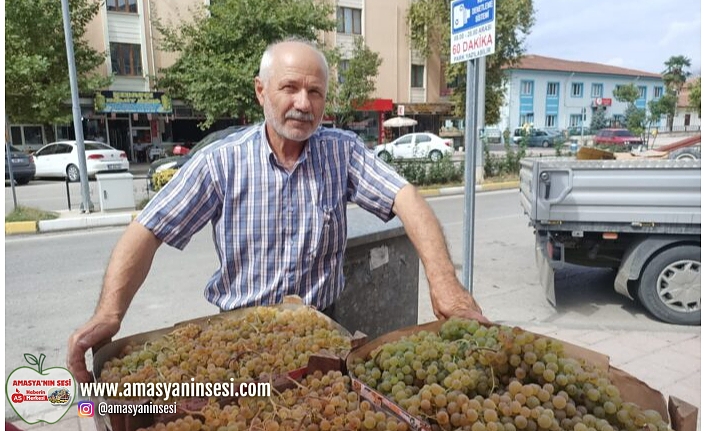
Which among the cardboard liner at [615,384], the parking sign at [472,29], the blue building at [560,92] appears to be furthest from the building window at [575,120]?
the cardboard liner at [615,384]

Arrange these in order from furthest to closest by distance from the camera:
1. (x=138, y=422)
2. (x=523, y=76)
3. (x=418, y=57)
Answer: (x=523, y=76)
(x=418, y=57)
(x=138, y=422)

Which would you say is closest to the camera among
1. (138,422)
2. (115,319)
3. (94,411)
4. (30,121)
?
(138,422)

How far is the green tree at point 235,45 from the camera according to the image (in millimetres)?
19047

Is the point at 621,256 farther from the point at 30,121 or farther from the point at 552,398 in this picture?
the point at 30,121

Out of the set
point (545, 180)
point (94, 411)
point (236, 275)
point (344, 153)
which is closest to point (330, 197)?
point (344, 153)

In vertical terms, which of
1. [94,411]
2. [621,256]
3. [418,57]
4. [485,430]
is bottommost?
[621,256]

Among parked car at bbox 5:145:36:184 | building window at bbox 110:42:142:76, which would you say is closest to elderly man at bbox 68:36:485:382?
parked car at bbox 5:145:36:184

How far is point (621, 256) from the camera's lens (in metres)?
4.71

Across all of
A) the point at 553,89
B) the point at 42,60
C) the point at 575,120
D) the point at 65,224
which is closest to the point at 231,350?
the point at 65,224

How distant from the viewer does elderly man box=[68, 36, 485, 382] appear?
1.80 metres

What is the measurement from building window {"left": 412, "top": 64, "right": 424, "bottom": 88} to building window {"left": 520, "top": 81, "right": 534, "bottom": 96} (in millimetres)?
18207

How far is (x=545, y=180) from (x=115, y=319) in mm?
3813

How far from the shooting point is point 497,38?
28.0 m

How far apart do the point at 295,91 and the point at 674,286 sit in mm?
4094
